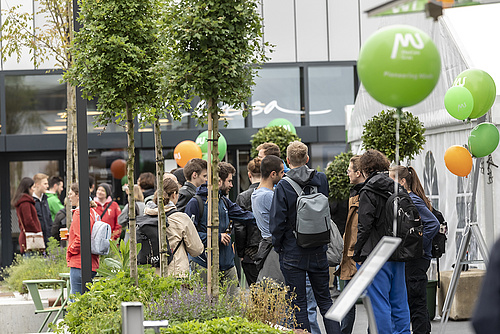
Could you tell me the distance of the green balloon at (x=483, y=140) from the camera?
7379 millimetres

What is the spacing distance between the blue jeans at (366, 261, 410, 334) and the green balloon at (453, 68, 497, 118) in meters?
2.35

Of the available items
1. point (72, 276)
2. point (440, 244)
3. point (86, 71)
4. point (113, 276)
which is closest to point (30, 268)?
point (72, 276)

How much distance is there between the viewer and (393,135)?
920cm

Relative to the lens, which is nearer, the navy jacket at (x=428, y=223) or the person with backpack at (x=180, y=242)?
the person with backpack at (x=180, y=242)

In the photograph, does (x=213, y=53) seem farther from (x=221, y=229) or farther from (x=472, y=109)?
(x=472, y=109)

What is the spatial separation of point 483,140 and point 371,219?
2.05 m

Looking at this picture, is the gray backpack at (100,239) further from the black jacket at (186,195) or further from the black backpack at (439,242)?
the black backpack at (439,242)

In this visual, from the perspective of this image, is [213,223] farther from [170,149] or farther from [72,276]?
[170,149]

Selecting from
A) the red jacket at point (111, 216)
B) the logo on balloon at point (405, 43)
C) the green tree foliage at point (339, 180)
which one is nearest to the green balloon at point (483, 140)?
the green tree foliage at point (339, 180)

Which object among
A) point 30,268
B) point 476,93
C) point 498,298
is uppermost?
point 476,93

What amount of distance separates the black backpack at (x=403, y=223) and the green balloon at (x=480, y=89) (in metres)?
2.00

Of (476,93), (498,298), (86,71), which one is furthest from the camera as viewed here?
(476,93)

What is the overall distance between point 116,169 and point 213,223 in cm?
1117

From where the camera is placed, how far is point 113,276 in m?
6.74
